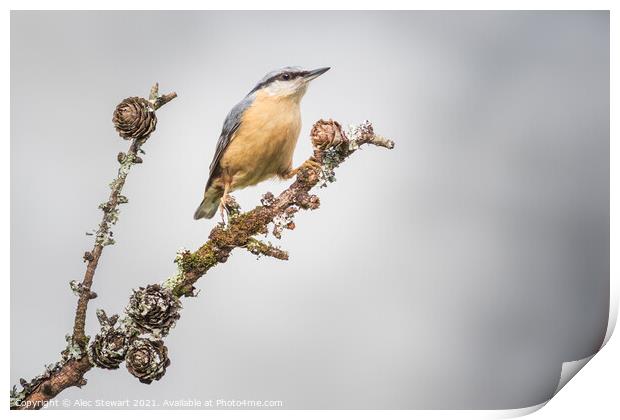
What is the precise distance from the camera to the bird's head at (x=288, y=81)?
2402 mm

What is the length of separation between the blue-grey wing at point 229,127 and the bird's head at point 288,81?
63 mm

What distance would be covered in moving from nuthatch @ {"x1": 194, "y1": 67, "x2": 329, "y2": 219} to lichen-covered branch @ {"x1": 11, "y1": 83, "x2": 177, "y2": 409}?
0.78 feet

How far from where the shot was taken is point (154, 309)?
239 centimetres

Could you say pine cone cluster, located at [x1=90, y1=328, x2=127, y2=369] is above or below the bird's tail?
below

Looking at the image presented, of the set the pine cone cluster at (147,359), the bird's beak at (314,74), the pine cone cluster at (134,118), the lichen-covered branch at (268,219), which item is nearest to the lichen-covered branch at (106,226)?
the pine cone cluster at (134,118)

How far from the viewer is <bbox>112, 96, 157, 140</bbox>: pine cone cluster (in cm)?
239

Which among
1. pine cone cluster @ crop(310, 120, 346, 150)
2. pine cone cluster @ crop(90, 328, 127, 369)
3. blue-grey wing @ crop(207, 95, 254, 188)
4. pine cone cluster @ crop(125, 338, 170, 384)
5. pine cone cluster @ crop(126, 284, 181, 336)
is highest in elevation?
blue-grey wing @ crop(207, 95, 254, 188)

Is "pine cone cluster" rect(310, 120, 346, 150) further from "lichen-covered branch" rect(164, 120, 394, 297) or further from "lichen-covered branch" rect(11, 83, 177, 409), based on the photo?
"lichen-covered branch" rect(11, 83, 177, 409)

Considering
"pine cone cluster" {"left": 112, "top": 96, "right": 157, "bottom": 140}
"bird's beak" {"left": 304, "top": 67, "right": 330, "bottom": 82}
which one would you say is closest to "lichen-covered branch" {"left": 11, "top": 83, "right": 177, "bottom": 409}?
"pine cone cluster" {"left": 112, "top": 96, "right": 157, "bottom": 140}

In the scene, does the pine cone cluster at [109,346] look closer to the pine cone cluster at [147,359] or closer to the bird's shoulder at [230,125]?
the pine cone cluster at [147,359]

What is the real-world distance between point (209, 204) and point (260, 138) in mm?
280

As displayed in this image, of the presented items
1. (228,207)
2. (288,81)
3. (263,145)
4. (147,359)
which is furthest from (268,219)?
(147,359)

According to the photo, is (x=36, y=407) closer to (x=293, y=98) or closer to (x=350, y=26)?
(x=293, y=98)

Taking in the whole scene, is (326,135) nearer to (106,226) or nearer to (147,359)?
(106,226)
